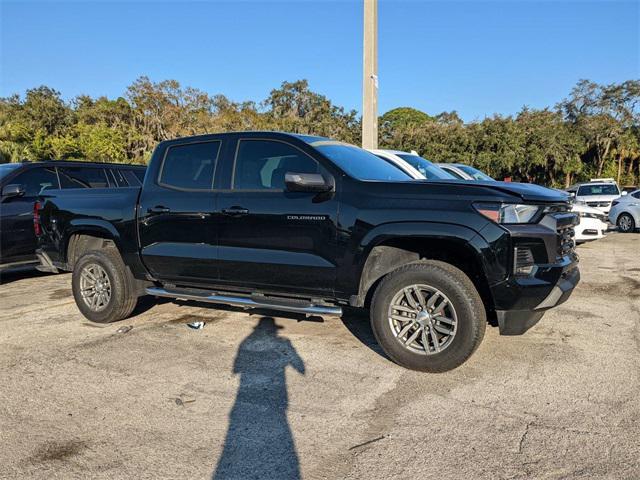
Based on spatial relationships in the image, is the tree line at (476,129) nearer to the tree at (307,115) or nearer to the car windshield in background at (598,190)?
the tree at (307,115)

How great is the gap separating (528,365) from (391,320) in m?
1.21

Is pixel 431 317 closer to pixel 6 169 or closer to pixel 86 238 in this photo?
pixel 86 238

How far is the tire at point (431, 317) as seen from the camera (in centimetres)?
384

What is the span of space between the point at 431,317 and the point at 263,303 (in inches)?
59.3

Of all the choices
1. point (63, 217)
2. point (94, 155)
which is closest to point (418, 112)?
point (94, 155)

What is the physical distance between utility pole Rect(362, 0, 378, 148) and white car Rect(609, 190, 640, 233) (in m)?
8.98

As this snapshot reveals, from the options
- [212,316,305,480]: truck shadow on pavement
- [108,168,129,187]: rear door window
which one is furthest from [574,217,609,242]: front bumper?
[108,168,129,187]: rear door window

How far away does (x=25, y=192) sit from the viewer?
318 inches

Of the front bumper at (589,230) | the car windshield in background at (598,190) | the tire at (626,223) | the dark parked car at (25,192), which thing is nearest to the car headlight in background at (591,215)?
the front bumper at (589,230)

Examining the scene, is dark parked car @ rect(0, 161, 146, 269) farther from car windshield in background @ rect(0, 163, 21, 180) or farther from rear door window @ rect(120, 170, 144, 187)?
rear door window @ rect(120, 170, 144, 187)

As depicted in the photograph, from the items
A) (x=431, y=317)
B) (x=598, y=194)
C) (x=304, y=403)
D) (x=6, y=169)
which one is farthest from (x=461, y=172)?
(x=304, y=403)

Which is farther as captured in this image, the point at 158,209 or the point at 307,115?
the point at 307,115

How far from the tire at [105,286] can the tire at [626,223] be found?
1551 centimetres

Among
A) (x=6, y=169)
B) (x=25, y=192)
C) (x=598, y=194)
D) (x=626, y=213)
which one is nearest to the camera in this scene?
(x=25, y=192)
